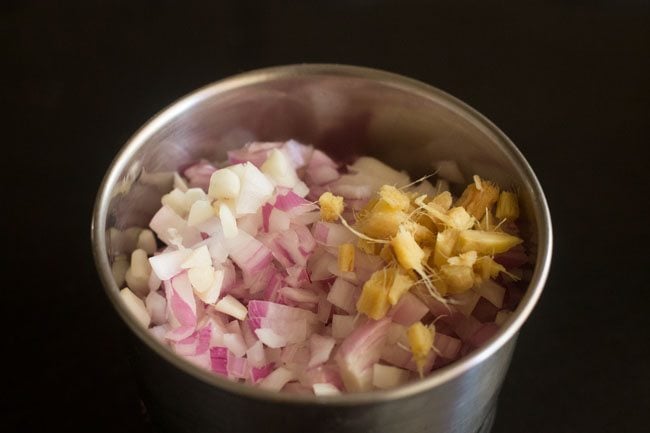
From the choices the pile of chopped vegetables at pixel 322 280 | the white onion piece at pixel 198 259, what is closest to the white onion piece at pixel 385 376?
the pile of chopped vegetables at pixel 322 280

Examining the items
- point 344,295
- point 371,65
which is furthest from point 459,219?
point 371,65

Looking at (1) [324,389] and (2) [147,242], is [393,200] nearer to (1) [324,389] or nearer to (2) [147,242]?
(1) [324,389]

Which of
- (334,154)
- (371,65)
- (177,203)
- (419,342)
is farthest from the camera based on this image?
(371,65)

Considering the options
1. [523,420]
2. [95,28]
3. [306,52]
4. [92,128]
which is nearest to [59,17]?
[95,28]

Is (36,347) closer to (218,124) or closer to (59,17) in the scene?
(218,124)

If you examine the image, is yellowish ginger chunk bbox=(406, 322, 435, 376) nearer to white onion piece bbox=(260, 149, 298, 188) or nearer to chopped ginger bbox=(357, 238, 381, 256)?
chopped ginger bbox=(357, 238, 381, 256)

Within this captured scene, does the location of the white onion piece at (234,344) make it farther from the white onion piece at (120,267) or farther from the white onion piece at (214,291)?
the white onion piece at (120,267)
